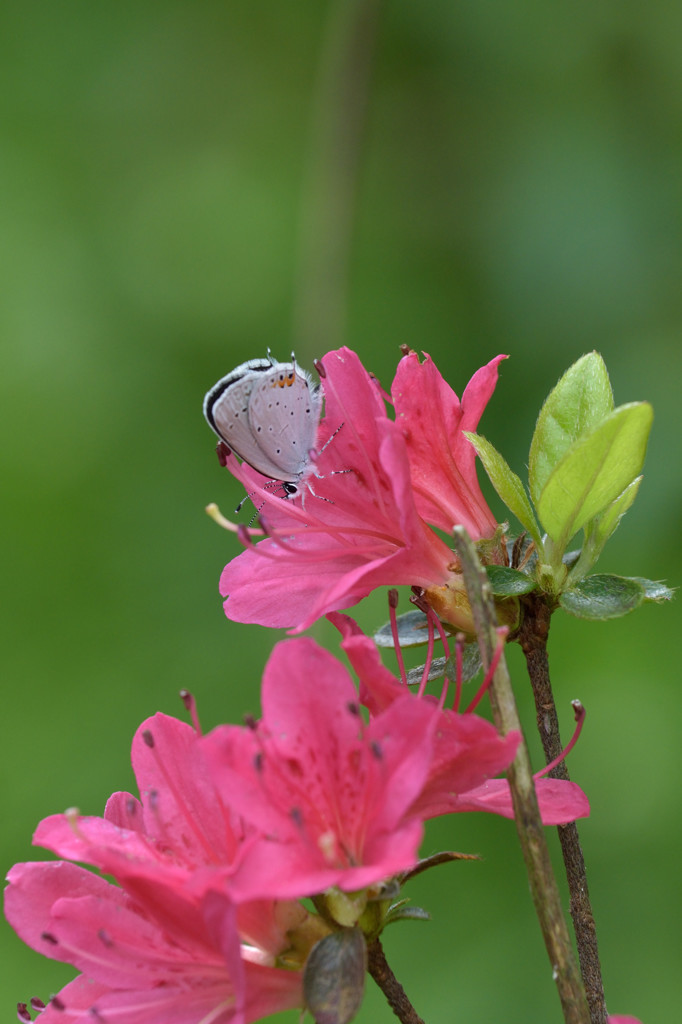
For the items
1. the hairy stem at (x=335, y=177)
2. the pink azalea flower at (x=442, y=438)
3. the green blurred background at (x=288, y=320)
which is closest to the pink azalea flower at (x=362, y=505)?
the pink azalea flower at (x=442, y=438)

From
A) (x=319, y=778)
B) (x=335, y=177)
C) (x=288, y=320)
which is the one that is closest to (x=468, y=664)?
(x=319, y=778)

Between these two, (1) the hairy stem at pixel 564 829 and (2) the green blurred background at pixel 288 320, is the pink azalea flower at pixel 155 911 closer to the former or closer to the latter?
(1) the hairy stem at pixel 564 829

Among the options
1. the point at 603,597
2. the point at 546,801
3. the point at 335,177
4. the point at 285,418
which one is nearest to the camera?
the point at 546,801

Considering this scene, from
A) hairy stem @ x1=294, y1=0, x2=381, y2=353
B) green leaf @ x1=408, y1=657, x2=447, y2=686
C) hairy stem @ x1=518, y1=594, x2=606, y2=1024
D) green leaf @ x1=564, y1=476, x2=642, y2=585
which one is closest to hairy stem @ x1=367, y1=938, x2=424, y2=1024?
hairy stem @ x1=518, y1=594, x2=606, y2=1024

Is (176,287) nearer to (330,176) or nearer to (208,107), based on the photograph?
(208,107)

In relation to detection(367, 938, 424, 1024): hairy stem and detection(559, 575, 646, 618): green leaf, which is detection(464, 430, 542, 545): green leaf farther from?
detection(367, 938, 424, 1024): hairy stem

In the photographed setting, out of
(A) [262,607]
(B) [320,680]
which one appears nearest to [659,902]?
(A) [262,607]

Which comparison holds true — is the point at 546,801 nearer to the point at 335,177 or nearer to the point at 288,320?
the point at 335,177
